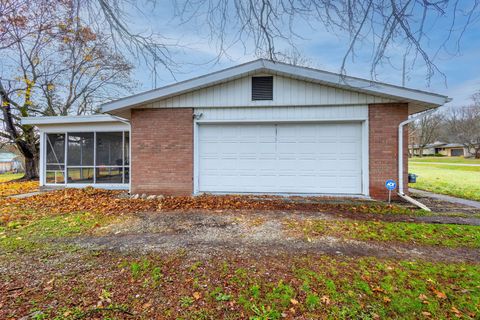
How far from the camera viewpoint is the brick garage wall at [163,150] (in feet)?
25.5

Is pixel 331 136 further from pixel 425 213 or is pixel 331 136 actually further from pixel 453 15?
pixel 453 15

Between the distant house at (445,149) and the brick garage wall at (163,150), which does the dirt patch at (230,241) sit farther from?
the distant house at (445,149)

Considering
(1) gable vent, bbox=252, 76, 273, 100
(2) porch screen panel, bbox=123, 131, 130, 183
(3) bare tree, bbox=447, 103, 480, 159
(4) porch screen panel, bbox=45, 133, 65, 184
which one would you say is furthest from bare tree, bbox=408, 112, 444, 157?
(4) porch screen panel, bbox=45, 133, 65, 184

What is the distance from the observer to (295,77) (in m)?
7.28

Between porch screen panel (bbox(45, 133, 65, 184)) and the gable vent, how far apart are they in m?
8.91

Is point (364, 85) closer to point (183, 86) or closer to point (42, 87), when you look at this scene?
point (183, 86)

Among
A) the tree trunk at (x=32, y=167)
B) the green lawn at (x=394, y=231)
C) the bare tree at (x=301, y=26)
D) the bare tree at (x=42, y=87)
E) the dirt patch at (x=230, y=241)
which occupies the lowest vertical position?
the dirt patch at (x=230, y=241)

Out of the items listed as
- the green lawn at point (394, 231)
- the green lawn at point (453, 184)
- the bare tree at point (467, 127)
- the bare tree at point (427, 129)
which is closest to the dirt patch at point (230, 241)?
the green lawn at point (394, 231)

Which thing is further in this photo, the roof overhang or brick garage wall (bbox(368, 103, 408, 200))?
brick garage wall (bbox(368, 103, 408, 200))

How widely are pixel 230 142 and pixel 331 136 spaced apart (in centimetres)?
321

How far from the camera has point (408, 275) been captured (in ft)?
9.55

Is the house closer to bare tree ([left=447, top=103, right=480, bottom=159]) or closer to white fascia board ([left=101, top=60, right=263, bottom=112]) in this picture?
white fascia board ([left=101, top=60, right=263, bottom=112])

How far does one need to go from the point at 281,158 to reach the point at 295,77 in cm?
252

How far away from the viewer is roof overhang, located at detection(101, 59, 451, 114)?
6.55 meters
